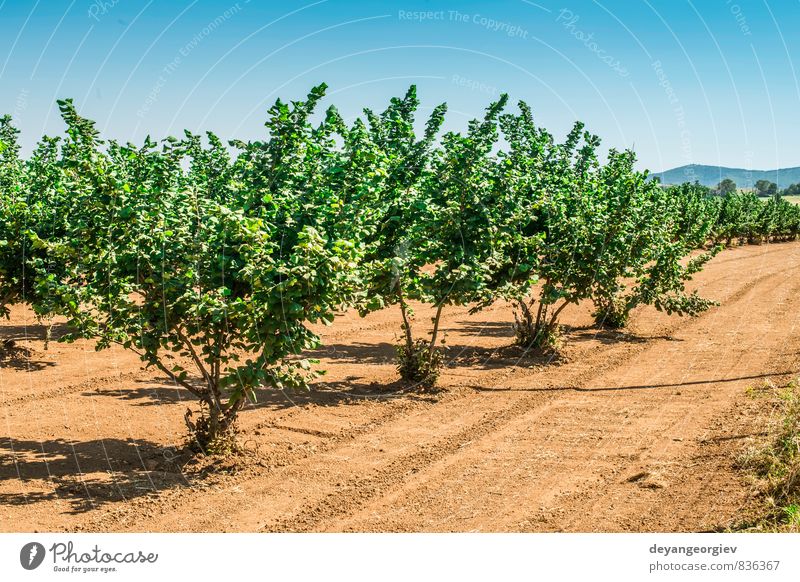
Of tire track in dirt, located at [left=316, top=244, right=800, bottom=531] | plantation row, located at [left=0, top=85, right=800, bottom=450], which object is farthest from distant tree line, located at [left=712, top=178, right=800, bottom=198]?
tire track in dirt, located at [left=316, top=244, right=800, bottom=531]

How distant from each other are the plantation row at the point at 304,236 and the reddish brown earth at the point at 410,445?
1.00m

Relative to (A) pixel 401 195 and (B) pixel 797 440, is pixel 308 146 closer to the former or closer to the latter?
(A) pixel 401 195

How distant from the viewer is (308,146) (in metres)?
10.1

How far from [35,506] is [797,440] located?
9.53 m

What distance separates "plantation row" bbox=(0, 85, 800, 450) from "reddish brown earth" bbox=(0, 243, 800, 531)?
1.00m

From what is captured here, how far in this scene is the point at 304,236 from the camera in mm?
9141

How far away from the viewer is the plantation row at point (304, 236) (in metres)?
9.32

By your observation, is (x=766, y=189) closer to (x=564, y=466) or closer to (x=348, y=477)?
(x=564, y=466)

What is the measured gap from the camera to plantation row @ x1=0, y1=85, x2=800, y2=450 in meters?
9.32

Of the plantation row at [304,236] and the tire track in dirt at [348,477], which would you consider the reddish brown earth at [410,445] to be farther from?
the plantation row at [304,236]

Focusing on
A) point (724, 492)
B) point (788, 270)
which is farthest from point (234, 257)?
point (788, 270)
